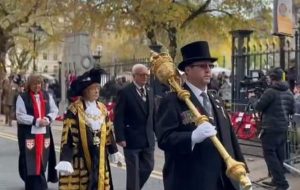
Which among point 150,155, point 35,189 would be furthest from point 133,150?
point 35,189

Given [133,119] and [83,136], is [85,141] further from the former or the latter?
[133,119]

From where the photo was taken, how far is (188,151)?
5016 millimetres

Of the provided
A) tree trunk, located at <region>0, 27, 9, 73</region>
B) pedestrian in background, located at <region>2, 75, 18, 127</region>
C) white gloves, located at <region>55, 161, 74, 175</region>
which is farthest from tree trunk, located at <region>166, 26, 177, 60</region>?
white gloves, located at <region>55, 161, 74, 175</region>

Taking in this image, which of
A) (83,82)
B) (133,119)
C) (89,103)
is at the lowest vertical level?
(133,119)

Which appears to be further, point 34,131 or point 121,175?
point 121,175

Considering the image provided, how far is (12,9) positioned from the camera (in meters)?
30.7

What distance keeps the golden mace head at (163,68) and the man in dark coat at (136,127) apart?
3220 mm

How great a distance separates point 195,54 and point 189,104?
0.42 m

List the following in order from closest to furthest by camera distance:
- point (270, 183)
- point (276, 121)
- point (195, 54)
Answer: point (195, 54) < point (276, 121) < point (270, 183)

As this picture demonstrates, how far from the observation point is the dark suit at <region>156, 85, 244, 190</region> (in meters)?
5.09

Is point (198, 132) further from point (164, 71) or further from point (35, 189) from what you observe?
point (35, 189)

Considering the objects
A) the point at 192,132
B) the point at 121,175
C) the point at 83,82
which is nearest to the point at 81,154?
the point at 83,82

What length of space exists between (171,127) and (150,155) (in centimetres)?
392

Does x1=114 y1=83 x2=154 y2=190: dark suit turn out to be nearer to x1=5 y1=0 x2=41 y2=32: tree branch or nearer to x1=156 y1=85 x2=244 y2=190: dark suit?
x1=156 y1=85 x2=244 y2=190: dark suit
